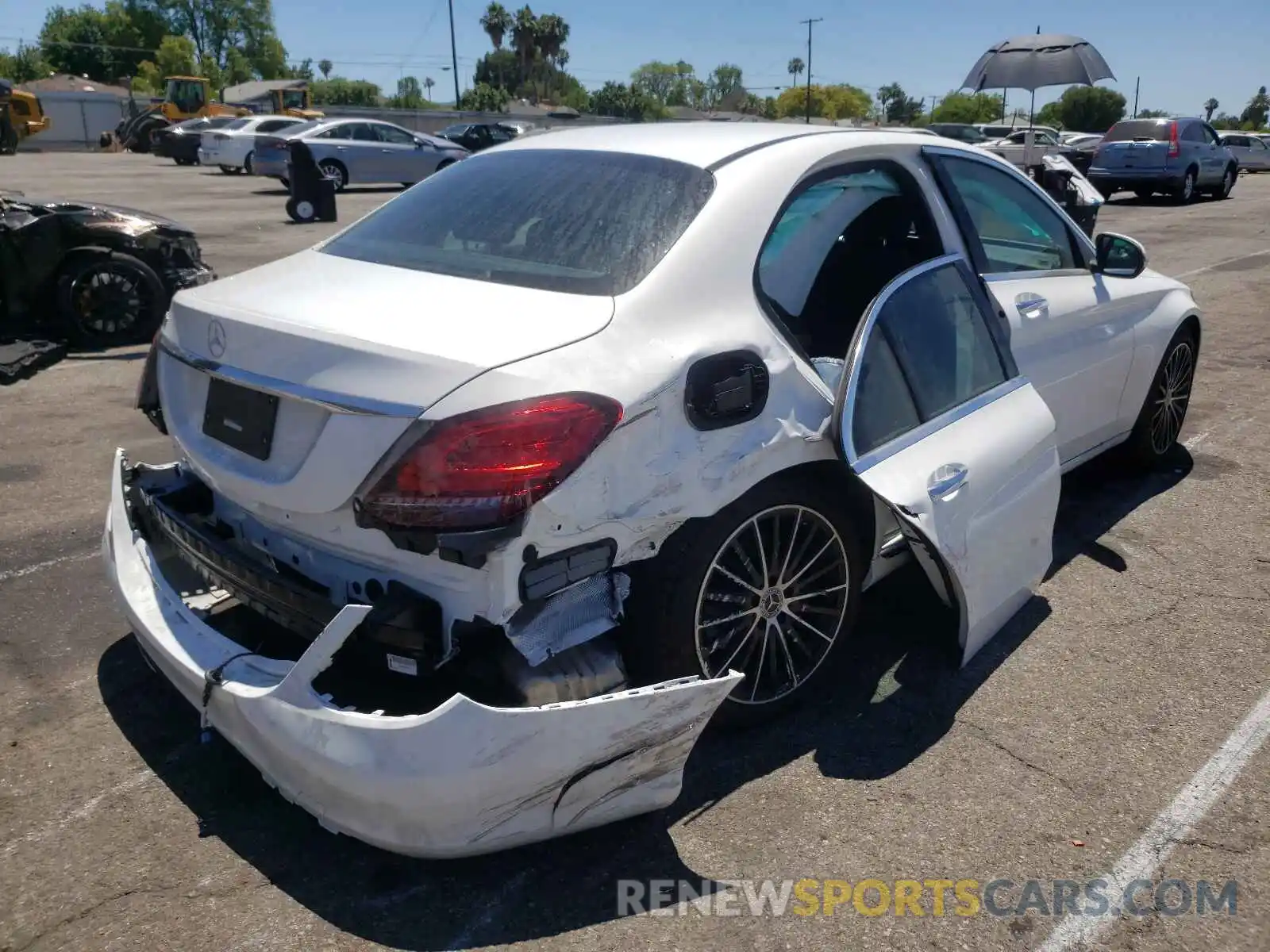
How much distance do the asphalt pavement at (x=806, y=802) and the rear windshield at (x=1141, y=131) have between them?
68.4 feet

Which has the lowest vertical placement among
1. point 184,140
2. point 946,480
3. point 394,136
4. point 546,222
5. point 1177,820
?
point 1177,820

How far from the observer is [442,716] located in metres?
2.29

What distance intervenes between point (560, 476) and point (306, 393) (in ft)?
2.16

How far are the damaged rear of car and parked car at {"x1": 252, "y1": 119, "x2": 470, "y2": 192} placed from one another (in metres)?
21.8

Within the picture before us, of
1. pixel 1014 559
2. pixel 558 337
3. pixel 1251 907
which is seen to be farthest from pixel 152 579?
pixel 1251 907

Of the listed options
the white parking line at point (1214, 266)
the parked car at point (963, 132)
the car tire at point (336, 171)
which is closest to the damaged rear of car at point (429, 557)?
the white parking line at point (1214, 266)

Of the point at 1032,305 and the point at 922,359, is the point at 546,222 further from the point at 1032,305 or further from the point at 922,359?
the point at 1032,305

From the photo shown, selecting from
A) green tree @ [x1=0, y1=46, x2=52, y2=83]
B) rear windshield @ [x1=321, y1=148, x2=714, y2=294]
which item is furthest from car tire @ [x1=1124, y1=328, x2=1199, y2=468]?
green tree @ [x1=0, y1=46, x2=52, y2=83]

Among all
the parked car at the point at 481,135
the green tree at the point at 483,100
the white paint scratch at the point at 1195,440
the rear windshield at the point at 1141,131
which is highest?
the green tree at the point at 483,100

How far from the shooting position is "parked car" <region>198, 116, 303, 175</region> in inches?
1111

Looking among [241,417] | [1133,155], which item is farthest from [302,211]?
[1133,155]

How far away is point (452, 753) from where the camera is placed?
2.29m

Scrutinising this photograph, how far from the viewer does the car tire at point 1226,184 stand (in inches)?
950

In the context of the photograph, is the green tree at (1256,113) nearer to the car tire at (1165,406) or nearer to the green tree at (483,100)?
the green tree at (483,100)
